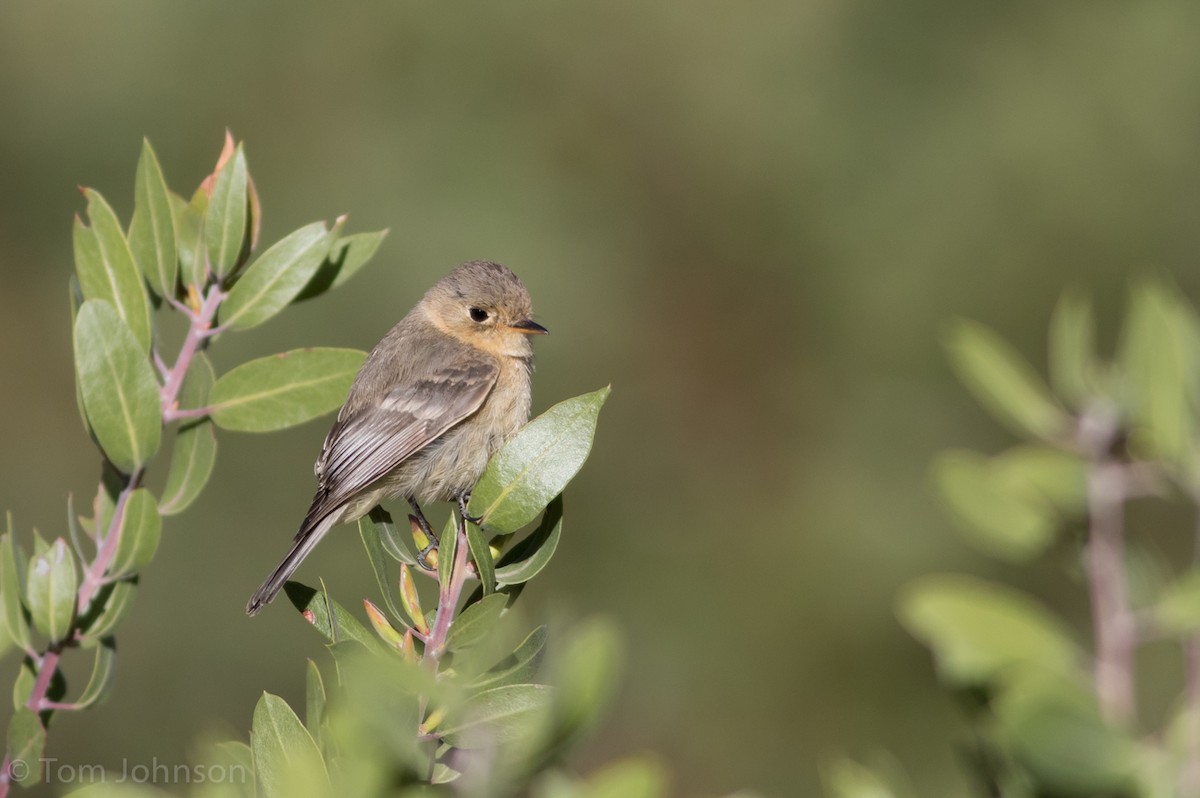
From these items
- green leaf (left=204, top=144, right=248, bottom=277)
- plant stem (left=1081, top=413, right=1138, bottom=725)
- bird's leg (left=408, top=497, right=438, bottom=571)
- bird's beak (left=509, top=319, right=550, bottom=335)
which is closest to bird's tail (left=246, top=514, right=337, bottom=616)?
bird's leg (left=408, top=497, right=438, bottom=571)

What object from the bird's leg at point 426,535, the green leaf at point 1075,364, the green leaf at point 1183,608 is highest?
the green leaf at point 1075,364

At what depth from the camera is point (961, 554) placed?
322 inches

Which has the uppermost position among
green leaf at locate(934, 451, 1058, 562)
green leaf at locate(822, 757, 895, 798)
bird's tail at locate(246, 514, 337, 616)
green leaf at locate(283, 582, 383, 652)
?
green leaf at locate(934, 451, 1058, 562)

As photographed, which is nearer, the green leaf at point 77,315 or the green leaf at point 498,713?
the green leaf at point 498,713

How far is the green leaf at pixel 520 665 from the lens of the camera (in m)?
1.74

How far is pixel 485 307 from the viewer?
15.6ft

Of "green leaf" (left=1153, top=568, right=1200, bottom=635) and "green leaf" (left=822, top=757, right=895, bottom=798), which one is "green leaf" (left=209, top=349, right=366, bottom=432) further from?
"green leaf" (left=1153, top=568, right=1200, bottom=635)

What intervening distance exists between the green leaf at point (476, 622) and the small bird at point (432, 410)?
1857mm

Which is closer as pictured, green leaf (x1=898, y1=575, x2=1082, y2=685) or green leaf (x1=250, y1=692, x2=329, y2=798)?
green leaf (x1=898, y1=575, x2=1082, y2=685)

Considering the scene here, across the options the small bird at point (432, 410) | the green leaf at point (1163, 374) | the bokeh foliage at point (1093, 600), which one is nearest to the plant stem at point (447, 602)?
the bokeh foliage at point (1093, 600)

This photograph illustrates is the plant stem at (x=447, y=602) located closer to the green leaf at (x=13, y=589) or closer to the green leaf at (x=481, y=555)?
the green leaf at (x=481, y=555)

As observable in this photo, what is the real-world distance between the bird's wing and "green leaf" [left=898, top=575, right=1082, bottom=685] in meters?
2.71

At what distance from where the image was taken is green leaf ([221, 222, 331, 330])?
87.3 inches

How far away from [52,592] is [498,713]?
0.72m
